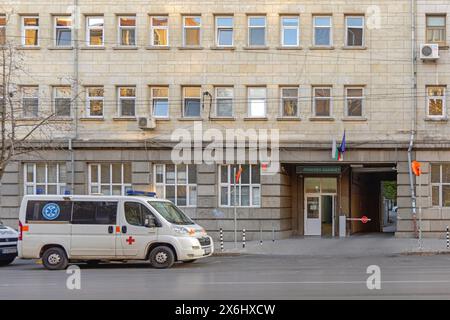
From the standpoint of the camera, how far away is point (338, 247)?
28.4 m

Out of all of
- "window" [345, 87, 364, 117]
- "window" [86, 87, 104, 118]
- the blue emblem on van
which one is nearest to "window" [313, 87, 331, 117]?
"window" [345, 87, 364, 117]

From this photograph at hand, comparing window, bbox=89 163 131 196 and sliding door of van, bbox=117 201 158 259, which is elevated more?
window, bbox=89 163 131 196

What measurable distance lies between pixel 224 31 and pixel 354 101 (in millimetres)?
6634

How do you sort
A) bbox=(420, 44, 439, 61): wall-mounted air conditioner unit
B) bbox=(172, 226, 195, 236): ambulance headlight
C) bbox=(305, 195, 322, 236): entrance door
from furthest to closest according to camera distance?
bbox=(305, 195, 322, 236): entrance door, bbox=(420, 44, 439, 61): wall-mounted air conditioner unit, bbox=(172, 226, 195, 236): ambulance headlight

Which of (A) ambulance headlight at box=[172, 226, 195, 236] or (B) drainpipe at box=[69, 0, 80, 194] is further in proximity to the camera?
(B) drainpipe at box=[69, 0, 80, 194]

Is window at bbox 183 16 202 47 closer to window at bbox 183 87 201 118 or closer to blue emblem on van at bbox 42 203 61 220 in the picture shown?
window at bbox 183 87 201 118

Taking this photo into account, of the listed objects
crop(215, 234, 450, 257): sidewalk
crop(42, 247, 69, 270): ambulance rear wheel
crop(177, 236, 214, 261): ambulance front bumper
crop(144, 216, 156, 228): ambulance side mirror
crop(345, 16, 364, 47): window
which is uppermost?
crop(345, 16, 364, 47): window

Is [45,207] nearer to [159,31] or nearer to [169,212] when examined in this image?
[169,212]

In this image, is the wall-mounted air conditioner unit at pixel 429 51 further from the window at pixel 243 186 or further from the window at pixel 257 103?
the window at pixel 243 186

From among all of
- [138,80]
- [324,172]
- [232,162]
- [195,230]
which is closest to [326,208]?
[324,172]

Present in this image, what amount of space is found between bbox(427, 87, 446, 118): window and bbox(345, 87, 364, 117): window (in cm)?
290

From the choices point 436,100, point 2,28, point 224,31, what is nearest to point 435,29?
point 436,100

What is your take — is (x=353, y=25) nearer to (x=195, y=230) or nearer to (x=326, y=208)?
(x=326, y=208)

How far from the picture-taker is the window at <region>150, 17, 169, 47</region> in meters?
32.2
